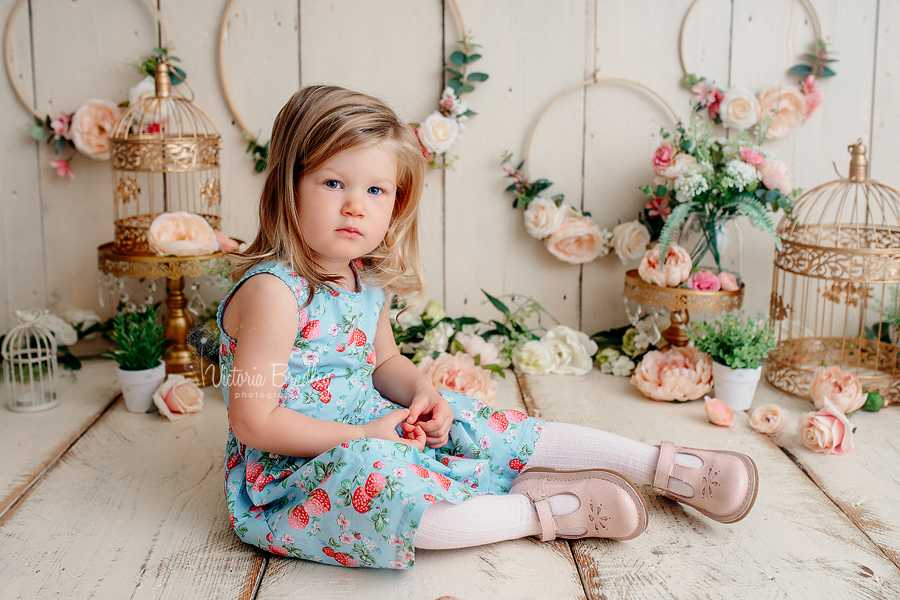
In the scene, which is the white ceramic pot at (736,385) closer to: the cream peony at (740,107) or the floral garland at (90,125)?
the cream peony at (740,107)

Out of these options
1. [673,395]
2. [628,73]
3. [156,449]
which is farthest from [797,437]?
[156,449]

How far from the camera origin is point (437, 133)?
2012mm

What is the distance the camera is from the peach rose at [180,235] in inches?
70.6

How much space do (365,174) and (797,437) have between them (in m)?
1.10

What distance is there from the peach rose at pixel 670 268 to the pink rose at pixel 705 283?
0.02 m

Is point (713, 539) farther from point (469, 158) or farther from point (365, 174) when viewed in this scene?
point (469, 158)

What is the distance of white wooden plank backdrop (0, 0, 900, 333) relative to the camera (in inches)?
79.8

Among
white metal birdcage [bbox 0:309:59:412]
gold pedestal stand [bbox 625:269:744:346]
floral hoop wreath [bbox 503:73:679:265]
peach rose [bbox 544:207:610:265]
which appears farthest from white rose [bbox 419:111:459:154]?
white metal birdcage [bbox 0:309:59:412]

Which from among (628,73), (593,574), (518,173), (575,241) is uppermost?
(628,73)

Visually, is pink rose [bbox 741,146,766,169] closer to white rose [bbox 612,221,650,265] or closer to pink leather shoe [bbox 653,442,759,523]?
white rose [bbox 612,221,650,265]

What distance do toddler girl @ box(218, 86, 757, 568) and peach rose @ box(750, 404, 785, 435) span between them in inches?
16.6

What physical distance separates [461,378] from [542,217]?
0.57 m

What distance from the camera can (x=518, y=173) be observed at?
6.91ft

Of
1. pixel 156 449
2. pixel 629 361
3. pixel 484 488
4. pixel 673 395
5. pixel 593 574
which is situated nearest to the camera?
pixel 593 574
